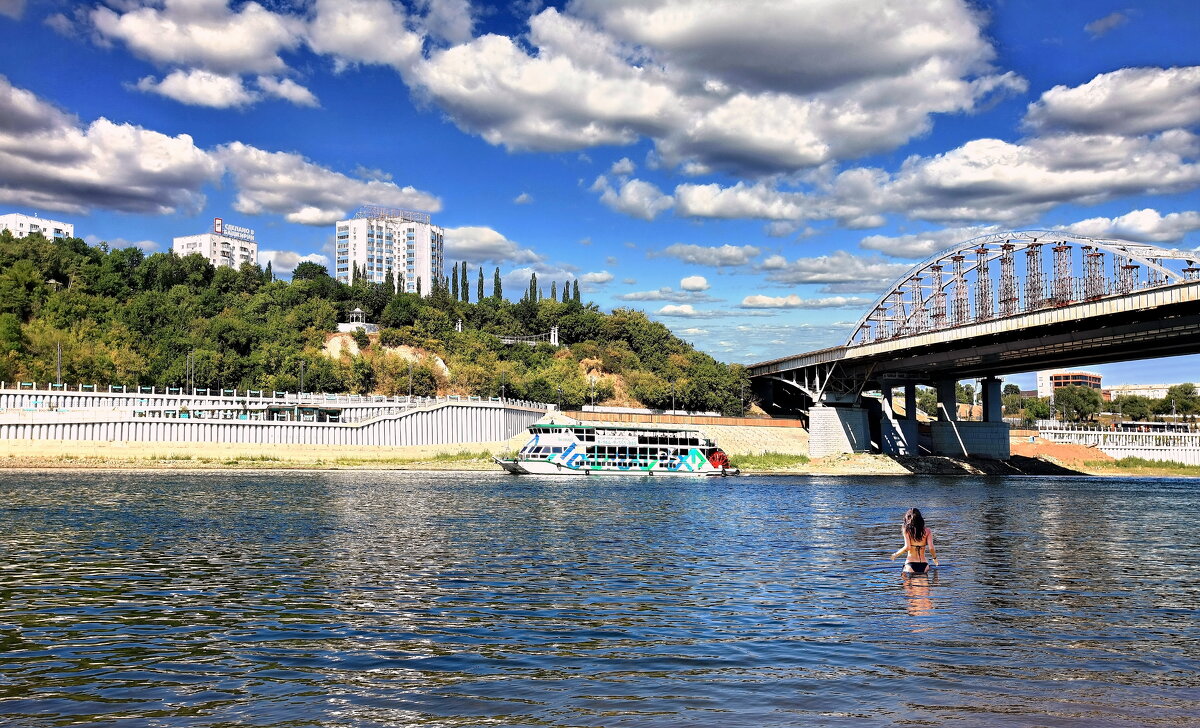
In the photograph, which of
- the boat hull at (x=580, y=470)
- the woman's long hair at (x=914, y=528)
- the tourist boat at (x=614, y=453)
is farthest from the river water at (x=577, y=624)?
the tourist boat at (x=614, y=453)

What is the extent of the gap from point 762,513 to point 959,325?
55.1m

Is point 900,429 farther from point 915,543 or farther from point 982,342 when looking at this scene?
point 915,543

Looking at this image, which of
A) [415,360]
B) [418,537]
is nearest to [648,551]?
[418,537]

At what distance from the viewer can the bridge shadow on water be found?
124m

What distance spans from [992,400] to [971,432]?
262 inches

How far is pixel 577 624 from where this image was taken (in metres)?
20.3

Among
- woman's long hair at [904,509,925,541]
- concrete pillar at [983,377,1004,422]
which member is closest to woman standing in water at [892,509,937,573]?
woman's long hair at [904,509,925,541]

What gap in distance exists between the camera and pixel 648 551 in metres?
33.8

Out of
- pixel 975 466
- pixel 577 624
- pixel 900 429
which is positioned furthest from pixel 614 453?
pixel 577 624

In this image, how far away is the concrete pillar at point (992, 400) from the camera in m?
136

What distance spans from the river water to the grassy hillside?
320 ft

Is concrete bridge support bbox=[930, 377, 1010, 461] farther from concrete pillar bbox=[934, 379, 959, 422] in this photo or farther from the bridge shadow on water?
the bridge shadow on water

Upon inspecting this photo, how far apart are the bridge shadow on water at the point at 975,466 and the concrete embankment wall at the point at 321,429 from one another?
179ft

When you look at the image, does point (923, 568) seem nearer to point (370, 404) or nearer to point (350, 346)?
point (370, 404)
